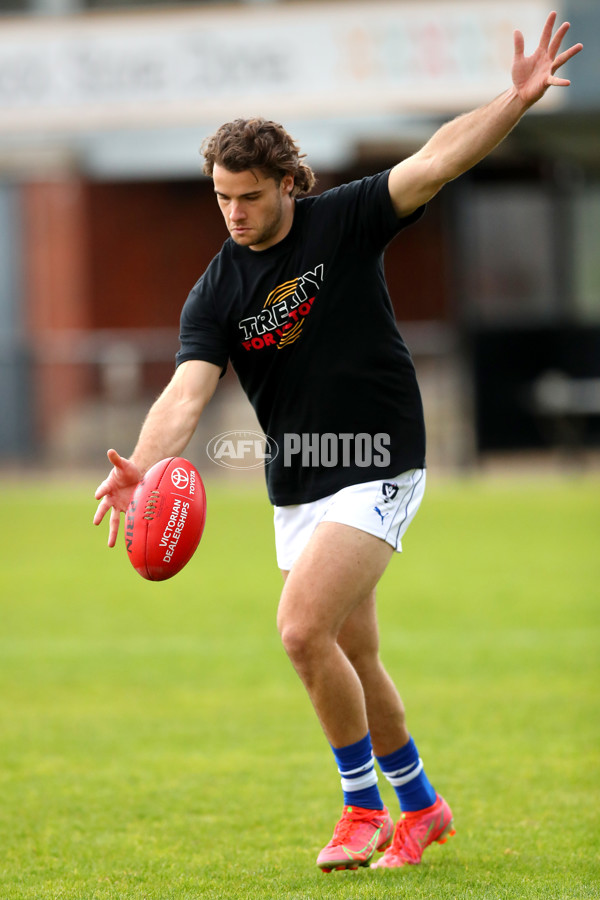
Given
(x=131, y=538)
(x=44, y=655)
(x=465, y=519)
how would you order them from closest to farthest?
(x=131, y=538), (x=44, y=655), (x=465, y=519)

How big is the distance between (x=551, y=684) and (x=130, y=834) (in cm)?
306

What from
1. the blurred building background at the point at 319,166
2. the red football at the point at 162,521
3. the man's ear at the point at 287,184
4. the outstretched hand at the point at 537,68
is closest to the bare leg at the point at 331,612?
the red football at the point at 162,521

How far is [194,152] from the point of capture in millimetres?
18891

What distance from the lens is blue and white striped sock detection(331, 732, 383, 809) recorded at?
4.08m

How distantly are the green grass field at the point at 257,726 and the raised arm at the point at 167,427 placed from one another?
1.18 meters

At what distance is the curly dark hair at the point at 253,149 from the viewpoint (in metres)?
3.95

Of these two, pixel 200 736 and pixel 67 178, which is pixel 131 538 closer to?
pixel 200 736

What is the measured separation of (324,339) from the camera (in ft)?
13.5

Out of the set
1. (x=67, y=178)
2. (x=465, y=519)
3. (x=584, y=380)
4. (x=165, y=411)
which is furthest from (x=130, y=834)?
(x=67, y=178)

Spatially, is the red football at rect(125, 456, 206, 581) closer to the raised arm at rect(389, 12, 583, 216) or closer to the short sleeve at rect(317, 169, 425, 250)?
the short sleeve at rect(317, 169, 425, 250)

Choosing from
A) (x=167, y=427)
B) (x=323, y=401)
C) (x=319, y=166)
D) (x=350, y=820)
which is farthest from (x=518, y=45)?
(x=319, y=166)

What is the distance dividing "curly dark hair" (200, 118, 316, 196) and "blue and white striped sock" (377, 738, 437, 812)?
2.00 metres

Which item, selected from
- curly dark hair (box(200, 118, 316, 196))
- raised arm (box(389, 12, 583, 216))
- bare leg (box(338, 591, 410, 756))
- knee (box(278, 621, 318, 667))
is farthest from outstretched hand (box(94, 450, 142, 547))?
raised arm (box(389, 12, 583, 216))

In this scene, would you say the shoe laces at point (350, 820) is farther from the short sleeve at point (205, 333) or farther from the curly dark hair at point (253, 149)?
the curly dark hair at point (253, 149)
